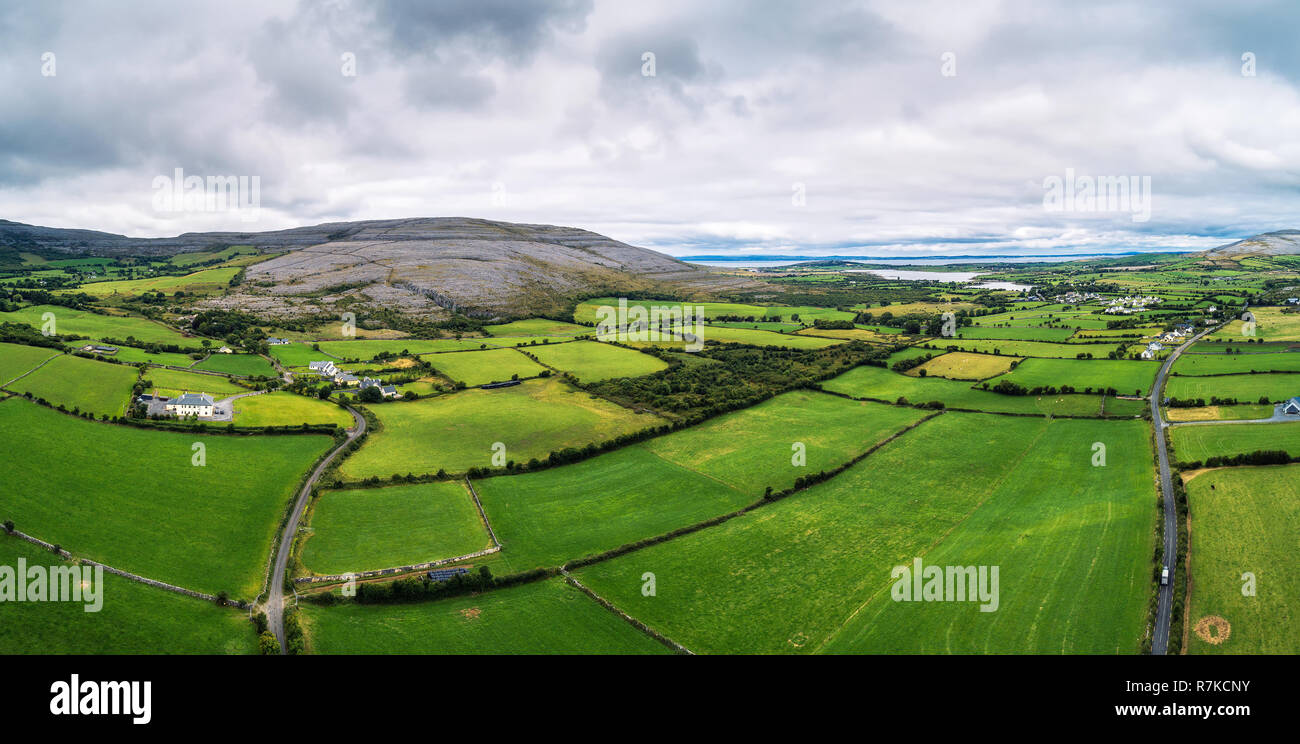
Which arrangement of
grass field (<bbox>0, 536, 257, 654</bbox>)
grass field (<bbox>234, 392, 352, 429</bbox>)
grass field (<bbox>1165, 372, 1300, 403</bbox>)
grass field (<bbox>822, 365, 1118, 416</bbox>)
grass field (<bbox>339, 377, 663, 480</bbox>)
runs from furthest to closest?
1. grass field (<bbox>822, 365, 1118, 416</bbox>)
2. grass field (<bbox>1165, 372, 1300, 403</bbox>)
3. grass field (<bbox>234, 392, 352, 429</bbox>)
4. grass field (<bbox>339, 377, 663, 480</bbox>)
5. grass field (<bbox>0, 536, 257, 654</bbox>)

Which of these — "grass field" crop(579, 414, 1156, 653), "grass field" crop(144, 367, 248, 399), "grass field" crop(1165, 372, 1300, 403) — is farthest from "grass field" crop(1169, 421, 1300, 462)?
"grass field" crop(144, 367, 248, 399)

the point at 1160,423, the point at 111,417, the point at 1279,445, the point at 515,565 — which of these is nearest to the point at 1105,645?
the point at 515,565

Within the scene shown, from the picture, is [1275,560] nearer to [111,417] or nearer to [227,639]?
[227,639]

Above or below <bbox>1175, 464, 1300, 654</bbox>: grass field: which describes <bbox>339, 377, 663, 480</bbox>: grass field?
above

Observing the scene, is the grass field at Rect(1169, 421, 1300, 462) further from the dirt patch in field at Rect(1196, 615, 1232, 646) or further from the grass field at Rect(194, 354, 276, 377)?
the grass field at Rect(194, 354, 276, 377)

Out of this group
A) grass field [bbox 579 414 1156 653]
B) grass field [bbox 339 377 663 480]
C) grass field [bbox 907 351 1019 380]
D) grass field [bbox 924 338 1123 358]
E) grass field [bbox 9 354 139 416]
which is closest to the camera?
grass field [bbox 579 414 1156 653]

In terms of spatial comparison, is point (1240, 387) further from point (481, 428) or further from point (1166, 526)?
point (481, 428)

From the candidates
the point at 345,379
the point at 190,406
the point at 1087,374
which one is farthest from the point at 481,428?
the point at 1087,374
